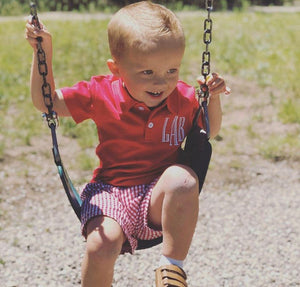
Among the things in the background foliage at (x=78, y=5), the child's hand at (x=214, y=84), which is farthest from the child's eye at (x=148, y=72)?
the background foliage at (x=78, y=5)

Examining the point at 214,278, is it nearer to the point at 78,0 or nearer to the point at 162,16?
the point at 162,16

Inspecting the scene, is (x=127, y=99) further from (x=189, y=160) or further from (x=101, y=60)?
(x=101, y=60)

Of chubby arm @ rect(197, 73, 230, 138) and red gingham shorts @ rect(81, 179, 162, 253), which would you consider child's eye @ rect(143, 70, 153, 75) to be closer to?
chubby arm @ rect(197, 73, 230, 138)

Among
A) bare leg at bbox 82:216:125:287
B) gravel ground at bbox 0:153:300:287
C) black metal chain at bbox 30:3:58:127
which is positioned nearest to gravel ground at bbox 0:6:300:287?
gravel ground at bbox 0:153:300:287

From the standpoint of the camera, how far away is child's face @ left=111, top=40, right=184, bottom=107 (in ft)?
7.81

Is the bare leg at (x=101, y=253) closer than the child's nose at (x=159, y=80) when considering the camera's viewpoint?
Yes

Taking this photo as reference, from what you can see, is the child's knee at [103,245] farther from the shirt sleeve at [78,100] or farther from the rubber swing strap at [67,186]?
the shirt sleeve at [78,100]

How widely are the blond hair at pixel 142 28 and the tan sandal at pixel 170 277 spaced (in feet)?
2.82

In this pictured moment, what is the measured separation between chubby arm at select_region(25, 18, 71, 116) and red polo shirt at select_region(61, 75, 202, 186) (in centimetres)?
4

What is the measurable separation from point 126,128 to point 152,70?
0.32 m

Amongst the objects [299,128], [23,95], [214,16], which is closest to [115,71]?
[299,128]

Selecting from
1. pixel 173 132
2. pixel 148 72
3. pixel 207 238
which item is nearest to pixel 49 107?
pixel 148 72

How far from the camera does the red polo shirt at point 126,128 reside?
2.59 meters

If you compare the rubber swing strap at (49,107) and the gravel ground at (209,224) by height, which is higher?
the rubber swing strap at (49,107)
